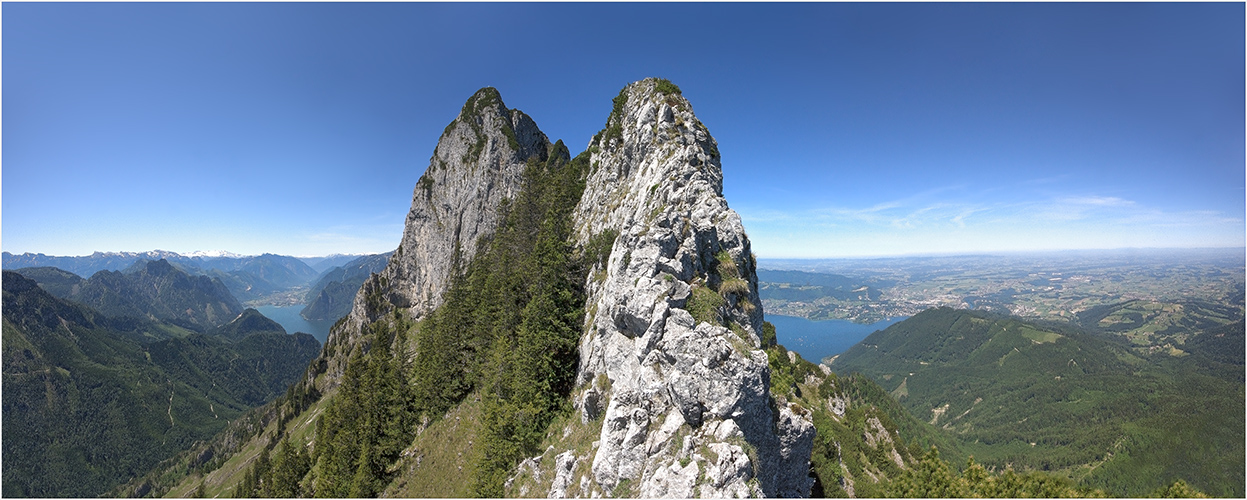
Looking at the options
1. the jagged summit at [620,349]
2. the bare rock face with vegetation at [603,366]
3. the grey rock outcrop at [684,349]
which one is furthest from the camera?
the bare rock face with vegetation at [603,366]

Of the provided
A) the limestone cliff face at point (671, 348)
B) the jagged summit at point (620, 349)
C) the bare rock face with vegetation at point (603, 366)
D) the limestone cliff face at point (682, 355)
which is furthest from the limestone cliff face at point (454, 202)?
the limestone cliff face at point (682, 355)

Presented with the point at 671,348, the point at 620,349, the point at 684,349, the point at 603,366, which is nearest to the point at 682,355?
the point at 684,349

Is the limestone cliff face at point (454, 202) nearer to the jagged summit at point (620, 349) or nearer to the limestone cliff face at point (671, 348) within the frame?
the jagged summit at point (620, 349)

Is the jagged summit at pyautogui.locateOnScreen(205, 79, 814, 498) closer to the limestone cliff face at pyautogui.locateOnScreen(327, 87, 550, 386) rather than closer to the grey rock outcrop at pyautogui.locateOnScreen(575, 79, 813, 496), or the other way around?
the grey rock outcrop at pyautogui.locateOnScreen(575, 79, 813, 496)

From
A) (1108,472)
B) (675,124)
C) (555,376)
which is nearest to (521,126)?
(675,124)

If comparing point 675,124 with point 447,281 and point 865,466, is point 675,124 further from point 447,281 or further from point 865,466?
point 447,281

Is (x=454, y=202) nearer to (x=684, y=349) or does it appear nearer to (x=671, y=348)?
(x=671, y=348)
